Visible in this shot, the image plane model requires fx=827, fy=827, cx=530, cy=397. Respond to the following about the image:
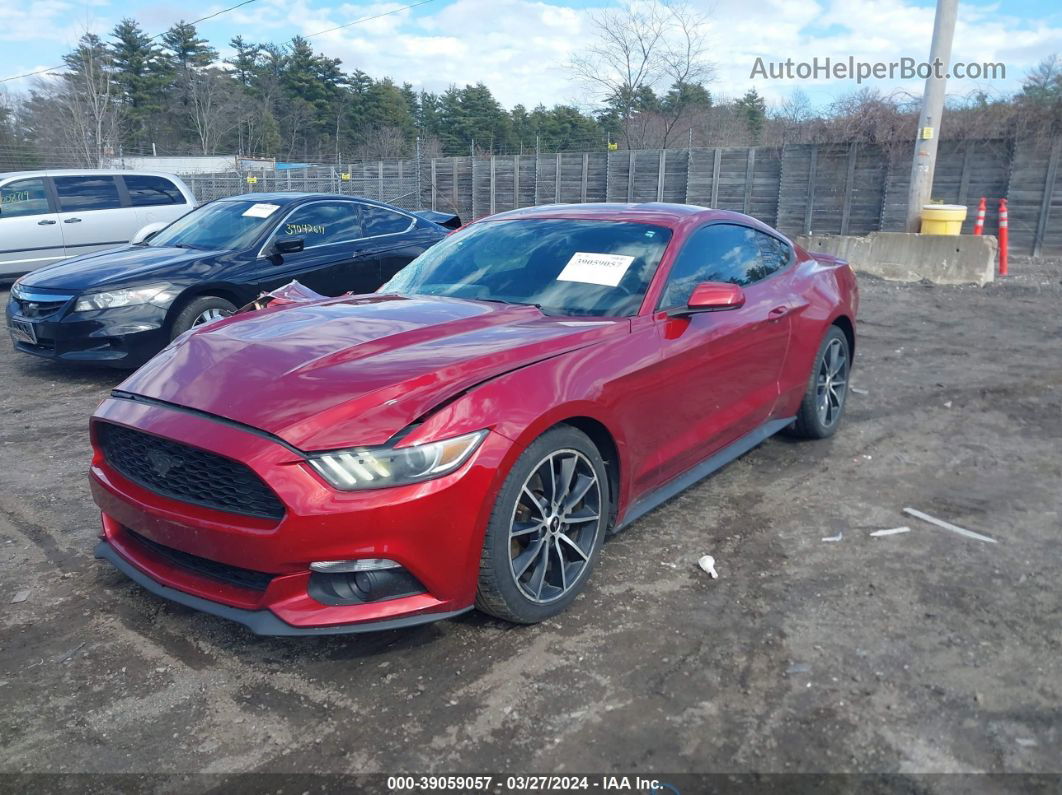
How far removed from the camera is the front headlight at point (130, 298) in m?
6.55

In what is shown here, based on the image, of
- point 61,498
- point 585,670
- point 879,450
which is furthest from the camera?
point 879,450

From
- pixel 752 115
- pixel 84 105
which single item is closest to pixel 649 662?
pixel 752 115

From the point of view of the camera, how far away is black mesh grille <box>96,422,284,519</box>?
103 inches

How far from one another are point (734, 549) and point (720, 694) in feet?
3.86

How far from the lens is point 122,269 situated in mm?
6820

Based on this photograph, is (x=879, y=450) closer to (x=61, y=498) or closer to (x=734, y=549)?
(x=734, y=549)

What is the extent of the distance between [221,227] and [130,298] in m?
1.37

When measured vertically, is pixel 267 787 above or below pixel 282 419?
below

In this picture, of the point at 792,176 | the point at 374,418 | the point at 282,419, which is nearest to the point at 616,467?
the point at 374,418

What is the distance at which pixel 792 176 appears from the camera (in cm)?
2017

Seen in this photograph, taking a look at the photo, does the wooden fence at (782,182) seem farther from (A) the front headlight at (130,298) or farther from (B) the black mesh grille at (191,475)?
(B) the black mesh grille at (191,475)

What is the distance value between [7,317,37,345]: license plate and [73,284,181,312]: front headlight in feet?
1.77

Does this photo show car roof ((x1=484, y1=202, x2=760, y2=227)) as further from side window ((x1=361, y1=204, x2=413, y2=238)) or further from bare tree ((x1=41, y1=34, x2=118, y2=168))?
bare tree ((x1=41, y1=34, x2=118, y2=168))

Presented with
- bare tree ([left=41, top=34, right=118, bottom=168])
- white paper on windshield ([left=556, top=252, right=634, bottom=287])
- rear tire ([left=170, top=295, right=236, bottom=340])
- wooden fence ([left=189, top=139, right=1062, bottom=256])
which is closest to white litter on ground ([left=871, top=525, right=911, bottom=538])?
white paper on windshield ([left=556, top=252, right=634, bottom=287])
